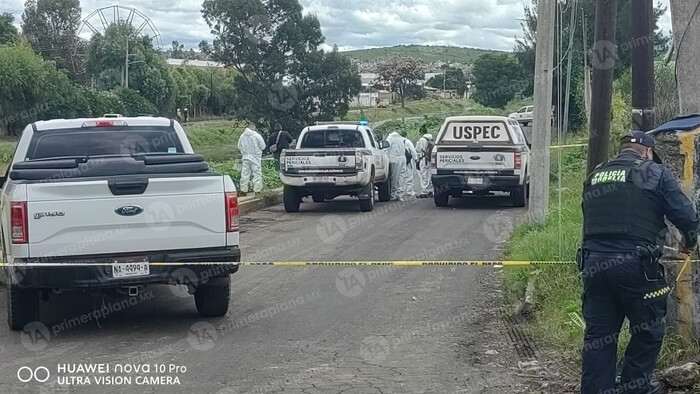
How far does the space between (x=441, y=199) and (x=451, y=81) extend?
75.6m

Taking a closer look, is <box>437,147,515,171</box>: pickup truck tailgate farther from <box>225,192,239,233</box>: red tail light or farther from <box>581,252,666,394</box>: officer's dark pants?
<box>581,252,666,394</box>: officer's dark pants

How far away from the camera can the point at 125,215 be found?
7.86 metres

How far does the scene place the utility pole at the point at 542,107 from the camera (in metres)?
14.2

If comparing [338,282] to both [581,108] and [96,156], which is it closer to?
[96,156]

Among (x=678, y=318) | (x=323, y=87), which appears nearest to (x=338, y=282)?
(x=678, y=318)

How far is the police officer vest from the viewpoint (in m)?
5.67

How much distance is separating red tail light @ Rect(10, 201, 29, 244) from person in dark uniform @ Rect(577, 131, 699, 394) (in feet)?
14.9

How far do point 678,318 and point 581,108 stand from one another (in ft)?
108

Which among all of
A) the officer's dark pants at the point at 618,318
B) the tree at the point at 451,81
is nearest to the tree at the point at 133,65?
the tree at the point at 451,81

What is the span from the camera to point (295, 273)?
37.9ft

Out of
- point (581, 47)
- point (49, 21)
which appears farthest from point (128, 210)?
point (49, 21)

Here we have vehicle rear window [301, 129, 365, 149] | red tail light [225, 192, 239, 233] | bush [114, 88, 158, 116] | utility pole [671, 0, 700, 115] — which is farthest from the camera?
bush [114, 88, 158, 116]

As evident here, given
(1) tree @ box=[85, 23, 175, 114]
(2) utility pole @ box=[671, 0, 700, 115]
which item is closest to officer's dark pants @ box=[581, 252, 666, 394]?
(2) utility pole @ box=[671, 0, 700, 115]

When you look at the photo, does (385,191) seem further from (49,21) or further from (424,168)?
(49,21)
